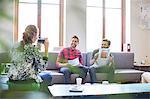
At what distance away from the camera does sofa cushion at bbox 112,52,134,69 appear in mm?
4344

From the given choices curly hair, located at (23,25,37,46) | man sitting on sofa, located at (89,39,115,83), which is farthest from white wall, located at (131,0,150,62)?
curly hair, located at (23,25,37,46)

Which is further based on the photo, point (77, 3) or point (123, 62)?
point (123, 62)

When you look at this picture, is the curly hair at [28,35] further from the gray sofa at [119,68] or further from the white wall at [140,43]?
the white wall at [140,43]

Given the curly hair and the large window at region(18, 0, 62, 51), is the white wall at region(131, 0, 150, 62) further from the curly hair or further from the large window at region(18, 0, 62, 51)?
the large window at region(18, 0, 62, 51)

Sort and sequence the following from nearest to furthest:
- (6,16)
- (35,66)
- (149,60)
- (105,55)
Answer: (6,16)
(35,66)
(105,55)
(149,60)

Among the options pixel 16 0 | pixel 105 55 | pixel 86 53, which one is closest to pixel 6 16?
pixel 16 0

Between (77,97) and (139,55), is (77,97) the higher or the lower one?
the lower one

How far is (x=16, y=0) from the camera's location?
35cm

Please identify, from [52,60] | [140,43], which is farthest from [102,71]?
[140,43]

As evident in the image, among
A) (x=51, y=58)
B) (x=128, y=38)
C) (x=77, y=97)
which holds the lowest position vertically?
(x=77, y=97)

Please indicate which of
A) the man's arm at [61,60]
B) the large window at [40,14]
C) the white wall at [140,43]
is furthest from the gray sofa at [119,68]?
the large window at [40,14]

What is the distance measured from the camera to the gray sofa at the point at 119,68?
3.55m

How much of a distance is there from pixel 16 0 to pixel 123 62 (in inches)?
163

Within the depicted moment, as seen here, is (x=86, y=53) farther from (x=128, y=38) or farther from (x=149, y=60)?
(x=149, y=60)
